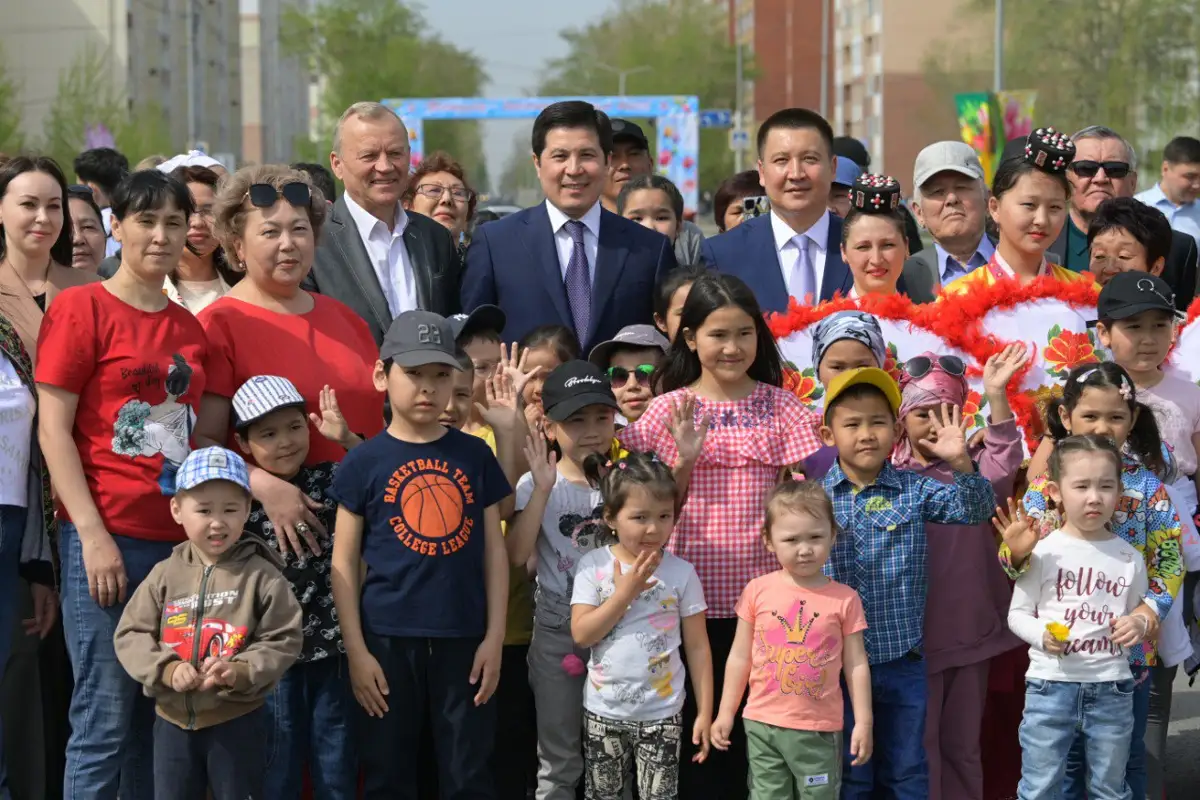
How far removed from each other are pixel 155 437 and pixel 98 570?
470 mm

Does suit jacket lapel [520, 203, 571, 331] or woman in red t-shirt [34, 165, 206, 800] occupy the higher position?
suit jacket lapel [520, 203, 571, 331]

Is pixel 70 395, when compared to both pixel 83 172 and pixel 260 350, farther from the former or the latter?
pixel 83 172

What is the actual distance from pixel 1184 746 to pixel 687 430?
3395mm

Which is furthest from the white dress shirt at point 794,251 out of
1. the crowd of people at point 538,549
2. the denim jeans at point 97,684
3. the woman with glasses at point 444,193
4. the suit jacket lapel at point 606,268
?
the denim jeans at point 97,684

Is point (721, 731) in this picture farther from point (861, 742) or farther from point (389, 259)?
point (389, 259)

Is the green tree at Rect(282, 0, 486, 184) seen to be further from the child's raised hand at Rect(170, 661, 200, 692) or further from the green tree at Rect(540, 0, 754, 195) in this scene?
the child's raised hand at Rect(170, 661, 200, 692)

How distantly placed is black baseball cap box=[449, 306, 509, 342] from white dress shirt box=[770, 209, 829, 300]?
1.41 metres

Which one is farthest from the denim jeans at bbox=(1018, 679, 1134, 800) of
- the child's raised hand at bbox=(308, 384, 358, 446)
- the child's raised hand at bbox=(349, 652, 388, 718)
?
the child's raised hand at bbox=(308, 384, 358, 446)

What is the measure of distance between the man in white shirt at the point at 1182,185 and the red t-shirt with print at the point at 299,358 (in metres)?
6.14

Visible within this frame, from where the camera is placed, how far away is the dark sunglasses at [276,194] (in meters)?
5.34

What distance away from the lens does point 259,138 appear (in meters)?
91.6

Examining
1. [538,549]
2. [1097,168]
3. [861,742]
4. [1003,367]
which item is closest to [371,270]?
[538,549]

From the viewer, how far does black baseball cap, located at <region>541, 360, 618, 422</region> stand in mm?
5164

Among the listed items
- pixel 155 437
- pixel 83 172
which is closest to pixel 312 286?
pixel 155 437
